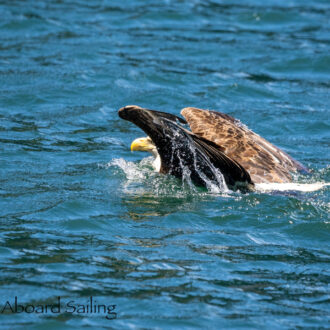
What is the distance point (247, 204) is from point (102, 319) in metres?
2.56

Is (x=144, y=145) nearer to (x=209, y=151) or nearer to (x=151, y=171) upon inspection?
(x=151, y=171)

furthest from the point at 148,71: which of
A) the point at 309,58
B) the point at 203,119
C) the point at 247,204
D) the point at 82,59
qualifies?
the point at 247,204

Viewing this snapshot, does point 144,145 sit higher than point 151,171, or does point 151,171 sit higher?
point 144,145

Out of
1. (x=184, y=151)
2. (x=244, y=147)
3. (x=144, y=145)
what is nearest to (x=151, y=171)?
(x=144, y=145)

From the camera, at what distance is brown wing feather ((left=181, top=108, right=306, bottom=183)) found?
310 inches

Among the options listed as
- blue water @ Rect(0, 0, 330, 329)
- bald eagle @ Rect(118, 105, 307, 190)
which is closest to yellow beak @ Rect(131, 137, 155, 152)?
bald eagle @ Rect(118, 105, 307, 190)

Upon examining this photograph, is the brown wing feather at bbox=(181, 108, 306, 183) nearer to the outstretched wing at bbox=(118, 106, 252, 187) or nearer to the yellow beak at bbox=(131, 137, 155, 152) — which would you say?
the outstretched wing at bbox=(118, 106, 252, 187)

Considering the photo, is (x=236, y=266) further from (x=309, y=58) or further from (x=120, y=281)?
(x=309, y=58)

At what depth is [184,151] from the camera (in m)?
7.23

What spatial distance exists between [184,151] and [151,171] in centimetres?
121

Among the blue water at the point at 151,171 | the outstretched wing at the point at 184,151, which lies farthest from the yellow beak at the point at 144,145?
the outstretched wing at the point at 184,151

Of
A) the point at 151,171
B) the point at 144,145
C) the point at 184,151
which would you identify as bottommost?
the point at 151,171

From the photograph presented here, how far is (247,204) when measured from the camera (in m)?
7.30

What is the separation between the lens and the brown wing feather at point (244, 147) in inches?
310
